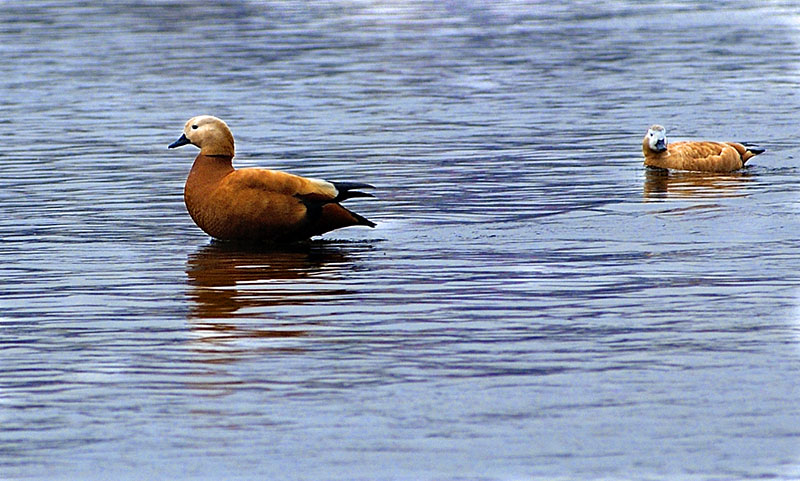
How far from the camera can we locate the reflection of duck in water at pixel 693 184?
16.5 metres

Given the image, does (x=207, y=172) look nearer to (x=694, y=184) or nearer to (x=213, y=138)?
(x=213, y=138)

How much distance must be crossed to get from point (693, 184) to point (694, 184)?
0.4 inches

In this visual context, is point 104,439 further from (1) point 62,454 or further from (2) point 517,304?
(2) point 517,304

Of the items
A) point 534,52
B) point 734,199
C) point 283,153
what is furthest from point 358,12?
point 734,199

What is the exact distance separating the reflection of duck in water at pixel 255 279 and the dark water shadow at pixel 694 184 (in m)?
4.04

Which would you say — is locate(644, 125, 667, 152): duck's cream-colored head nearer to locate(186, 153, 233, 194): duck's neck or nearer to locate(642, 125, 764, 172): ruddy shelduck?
locate(642, 125, 764, 172): ruddy shelduck

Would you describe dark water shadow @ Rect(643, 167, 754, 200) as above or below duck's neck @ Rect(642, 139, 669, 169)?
below

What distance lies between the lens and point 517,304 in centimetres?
1095

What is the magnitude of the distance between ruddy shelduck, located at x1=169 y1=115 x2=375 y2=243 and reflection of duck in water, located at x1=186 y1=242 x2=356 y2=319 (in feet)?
0.57

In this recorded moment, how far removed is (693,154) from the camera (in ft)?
60.2

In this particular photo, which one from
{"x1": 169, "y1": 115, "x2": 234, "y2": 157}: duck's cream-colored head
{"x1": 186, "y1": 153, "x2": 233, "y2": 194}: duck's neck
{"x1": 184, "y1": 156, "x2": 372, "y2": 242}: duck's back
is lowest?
{"x1": 184, "y1": 156, "x2": 372, "y2": 242}: duck's back

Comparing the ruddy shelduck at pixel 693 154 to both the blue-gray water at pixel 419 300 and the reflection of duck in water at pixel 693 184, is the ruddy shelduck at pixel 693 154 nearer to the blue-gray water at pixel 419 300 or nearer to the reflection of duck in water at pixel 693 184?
the reflection of duck in water at pixel 693 184

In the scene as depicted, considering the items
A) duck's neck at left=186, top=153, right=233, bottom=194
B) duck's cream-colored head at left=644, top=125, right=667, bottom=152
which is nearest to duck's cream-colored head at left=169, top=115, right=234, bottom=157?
duck's neck at left=186, top=153, right=233, bottom=194

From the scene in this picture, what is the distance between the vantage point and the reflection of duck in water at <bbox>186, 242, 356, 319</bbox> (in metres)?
11.2
